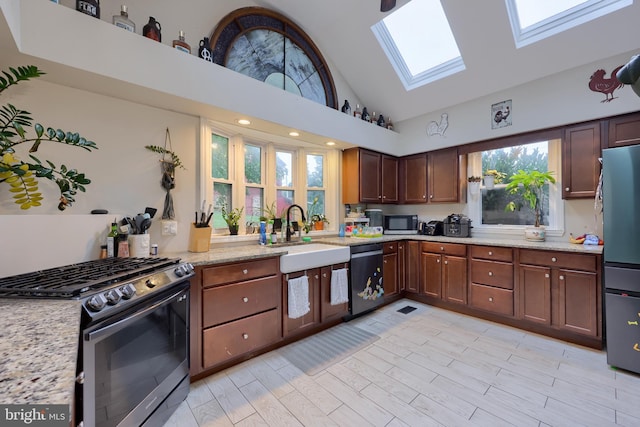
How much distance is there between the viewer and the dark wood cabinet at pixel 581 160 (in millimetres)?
2689

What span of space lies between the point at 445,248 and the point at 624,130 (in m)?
2.05

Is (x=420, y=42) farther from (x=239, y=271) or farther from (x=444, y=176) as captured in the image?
(x=239, y=271)

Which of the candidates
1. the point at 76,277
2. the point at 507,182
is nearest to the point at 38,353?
the point at 76,277

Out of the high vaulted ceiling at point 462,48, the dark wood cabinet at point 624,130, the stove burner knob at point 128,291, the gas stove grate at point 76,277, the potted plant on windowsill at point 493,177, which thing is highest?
the high vaulted ceiling at point 462,48

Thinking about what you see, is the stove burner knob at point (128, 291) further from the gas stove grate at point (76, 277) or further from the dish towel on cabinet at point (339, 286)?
the dish towel on cabinet at point (339, 286)

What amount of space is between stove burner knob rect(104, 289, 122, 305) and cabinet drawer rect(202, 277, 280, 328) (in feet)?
2.67

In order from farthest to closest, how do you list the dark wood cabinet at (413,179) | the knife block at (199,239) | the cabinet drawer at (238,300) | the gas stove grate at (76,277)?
1. the dark wood cabinet at (413,179)
2. the knife block at (199,239)
3. the cabinet drawer at (238,300)
4. the gas stove grate at (76,277)

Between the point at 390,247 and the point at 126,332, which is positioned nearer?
the point at 126,332

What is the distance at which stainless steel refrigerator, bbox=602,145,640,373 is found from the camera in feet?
6.91

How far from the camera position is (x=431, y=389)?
1917 mm

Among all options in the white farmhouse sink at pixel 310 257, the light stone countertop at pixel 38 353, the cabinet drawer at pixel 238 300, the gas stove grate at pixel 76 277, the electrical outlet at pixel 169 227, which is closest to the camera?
the light stone countertop at pixel 38 353

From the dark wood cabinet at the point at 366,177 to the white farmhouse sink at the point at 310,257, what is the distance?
104cm

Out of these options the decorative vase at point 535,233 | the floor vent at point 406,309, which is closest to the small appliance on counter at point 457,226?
the decorative vase at point 535,233

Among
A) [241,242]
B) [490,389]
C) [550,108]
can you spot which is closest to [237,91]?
[241,242]
